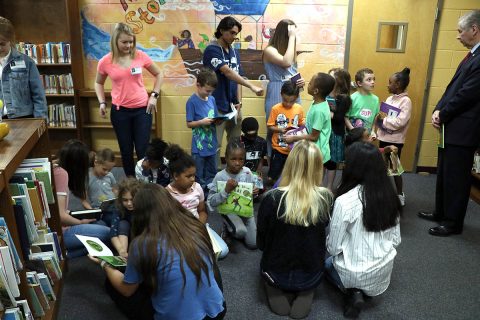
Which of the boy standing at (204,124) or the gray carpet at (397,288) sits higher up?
the boy standing at (204,124)

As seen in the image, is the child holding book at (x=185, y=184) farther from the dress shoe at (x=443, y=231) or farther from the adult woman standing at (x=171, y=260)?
the dress shoe at (x=443, y=231)

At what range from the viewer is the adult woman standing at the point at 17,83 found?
2.83m

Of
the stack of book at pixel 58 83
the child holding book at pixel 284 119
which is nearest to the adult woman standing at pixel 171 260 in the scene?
the child holding book at pixel 284 119

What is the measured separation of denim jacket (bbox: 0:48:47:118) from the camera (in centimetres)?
287

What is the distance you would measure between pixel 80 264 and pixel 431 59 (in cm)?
397

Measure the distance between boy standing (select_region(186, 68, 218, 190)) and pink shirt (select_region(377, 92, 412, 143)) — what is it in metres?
1.55

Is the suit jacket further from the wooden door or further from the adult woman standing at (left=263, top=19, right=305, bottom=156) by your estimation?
the wooden door

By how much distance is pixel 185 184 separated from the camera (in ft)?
8.30

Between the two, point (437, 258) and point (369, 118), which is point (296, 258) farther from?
point (369, 118)

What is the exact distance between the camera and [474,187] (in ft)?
13.6

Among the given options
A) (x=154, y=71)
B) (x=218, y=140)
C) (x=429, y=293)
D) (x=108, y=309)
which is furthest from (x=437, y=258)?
(x=154, y=71)

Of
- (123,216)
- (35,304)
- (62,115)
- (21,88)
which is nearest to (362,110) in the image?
(123,216)

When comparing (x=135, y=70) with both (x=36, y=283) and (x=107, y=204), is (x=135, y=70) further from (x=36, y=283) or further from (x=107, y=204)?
(x=36, y=283)

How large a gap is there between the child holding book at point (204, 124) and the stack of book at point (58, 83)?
1.79m
